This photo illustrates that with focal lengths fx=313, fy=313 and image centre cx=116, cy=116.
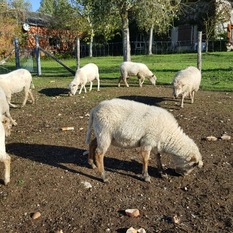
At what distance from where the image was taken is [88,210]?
14.9 ft

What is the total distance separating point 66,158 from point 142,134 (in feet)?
5.93

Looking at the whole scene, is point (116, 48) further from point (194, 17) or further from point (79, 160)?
point (79, 160)

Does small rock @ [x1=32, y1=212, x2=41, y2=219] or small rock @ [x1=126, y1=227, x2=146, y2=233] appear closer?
small rock @ [x1=126, y1=227, x2=146, y2=233]

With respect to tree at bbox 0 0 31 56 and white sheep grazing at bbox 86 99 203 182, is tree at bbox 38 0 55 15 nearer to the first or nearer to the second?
tree at bbox 0 0 31 56

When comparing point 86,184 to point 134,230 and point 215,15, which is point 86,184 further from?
point 215,15

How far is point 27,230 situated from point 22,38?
38.0m

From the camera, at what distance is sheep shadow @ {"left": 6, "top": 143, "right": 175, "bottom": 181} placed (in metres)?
5.71

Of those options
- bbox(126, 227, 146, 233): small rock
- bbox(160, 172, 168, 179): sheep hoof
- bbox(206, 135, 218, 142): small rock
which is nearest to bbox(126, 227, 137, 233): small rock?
bbox(126, 227, 146, 233): small rock

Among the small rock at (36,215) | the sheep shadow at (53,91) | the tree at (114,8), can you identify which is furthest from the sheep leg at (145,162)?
the tree at (114,8)

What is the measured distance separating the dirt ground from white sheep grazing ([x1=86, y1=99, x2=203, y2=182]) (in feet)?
1.19

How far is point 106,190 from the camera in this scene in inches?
199

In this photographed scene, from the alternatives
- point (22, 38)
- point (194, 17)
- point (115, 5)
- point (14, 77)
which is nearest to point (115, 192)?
point (14, 77)

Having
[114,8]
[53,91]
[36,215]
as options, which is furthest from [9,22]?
[36,215]

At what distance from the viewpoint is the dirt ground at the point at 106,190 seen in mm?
4250
